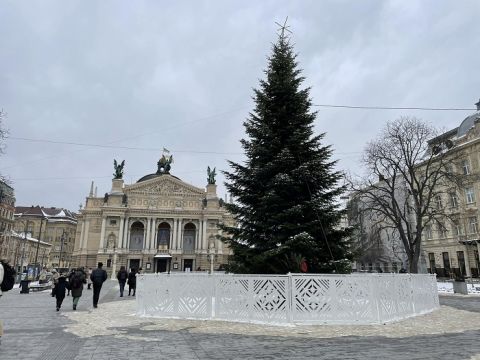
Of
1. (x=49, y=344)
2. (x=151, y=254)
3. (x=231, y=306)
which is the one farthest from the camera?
(x=151, y=254)

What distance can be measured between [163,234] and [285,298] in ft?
238

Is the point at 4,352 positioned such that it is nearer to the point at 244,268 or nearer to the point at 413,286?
the point at 244,268

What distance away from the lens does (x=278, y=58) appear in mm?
15727

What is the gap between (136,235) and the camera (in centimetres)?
7888

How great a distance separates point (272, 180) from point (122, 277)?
46.0 ft

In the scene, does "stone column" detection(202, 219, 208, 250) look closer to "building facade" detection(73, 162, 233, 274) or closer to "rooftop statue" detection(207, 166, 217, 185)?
"building facade" detection(73, 162, 233, 274)

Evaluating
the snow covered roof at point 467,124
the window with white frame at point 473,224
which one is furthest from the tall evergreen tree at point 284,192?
the snow covered roof at point 467,124

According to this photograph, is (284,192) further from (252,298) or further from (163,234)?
(163,234)

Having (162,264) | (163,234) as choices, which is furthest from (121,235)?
(162,264)

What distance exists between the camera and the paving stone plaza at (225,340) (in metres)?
6.80

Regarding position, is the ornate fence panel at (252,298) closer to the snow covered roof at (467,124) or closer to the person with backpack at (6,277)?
the person with backpack at (6,277)

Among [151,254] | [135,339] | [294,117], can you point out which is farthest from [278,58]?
[151,254]

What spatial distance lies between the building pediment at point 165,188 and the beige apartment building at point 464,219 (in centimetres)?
5131

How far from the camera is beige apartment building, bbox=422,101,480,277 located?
39000 millimetres
